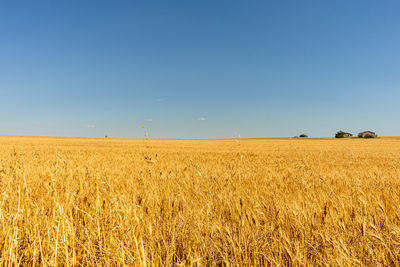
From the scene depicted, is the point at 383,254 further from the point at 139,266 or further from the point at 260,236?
the point at 139,266

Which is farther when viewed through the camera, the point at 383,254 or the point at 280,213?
the point at 280,213

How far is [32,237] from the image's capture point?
1.73m

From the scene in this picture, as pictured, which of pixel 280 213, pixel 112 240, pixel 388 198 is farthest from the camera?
pixel 388 198

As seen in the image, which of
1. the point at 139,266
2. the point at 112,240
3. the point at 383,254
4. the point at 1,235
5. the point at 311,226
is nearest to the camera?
the point at 139,266

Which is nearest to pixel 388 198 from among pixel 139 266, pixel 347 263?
pixel 347 263

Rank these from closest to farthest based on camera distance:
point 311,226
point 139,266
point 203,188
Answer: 1. point 139,266
2. point 311,226
3. point 203,188

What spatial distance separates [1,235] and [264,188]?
315cm

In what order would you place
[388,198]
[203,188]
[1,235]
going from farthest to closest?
[203,188] → [388,198] → [1,235]

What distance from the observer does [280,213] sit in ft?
7.45

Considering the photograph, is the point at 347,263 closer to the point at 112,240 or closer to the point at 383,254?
the point at 383,254

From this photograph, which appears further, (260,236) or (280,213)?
(280,213)

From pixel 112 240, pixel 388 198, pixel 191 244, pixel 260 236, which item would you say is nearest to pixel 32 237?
pixel 112 240

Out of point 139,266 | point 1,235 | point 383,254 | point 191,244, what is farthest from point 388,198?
point 1,235

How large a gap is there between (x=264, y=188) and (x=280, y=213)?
1350 millimetres
